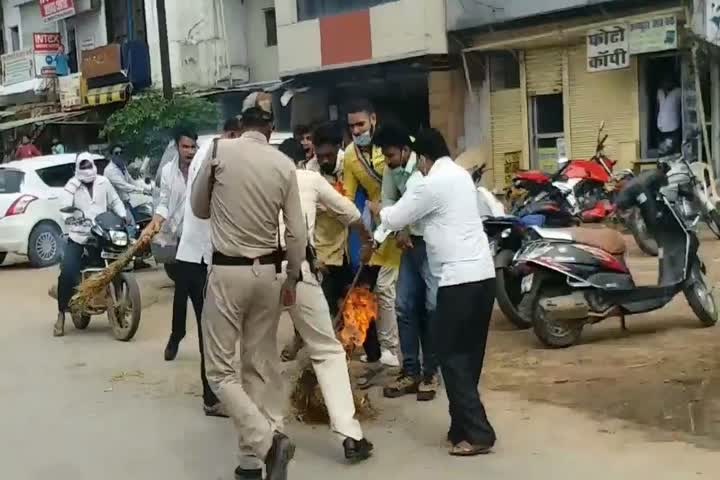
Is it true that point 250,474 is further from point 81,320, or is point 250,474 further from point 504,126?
point 504,126

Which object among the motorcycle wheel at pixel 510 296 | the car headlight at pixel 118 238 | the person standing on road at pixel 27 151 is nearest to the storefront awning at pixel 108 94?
the person standing on road at pixel 27 151

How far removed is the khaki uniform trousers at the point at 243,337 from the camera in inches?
208

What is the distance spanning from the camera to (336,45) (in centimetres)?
2178

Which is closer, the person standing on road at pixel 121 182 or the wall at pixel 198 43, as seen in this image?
the person standing on road at pixel 121 182

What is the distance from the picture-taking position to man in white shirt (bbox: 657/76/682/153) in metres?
16.3

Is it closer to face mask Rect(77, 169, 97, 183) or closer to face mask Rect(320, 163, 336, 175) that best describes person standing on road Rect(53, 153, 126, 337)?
face mask Rect(77, 169, 97, 183)

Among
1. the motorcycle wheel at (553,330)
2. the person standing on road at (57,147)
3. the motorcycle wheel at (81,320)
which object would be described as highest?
the person standing on road at (57,147)

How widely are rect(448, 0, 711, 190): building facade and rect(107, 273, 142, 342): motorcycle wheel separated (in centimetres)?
803

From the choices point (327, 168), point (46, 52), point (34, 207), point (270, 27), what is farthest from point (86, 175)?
point (46, 52)

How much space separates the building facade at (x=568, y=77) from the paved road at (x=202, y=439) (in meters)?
9.84

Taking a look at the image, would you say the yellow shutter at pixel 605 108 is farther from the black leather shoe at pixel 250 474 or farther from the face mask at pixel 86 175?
the black leather shoe at pixel 250 474

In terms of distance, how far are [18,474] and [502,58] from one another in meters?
15.1

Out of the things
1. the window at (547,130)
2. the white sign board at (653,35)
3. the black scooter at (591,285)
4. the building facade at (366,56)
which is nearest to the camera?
the black scooter at (591,285)

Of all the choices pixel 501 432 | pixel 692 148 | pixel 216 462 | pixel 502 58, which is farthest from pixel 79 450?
pixel 502 58
